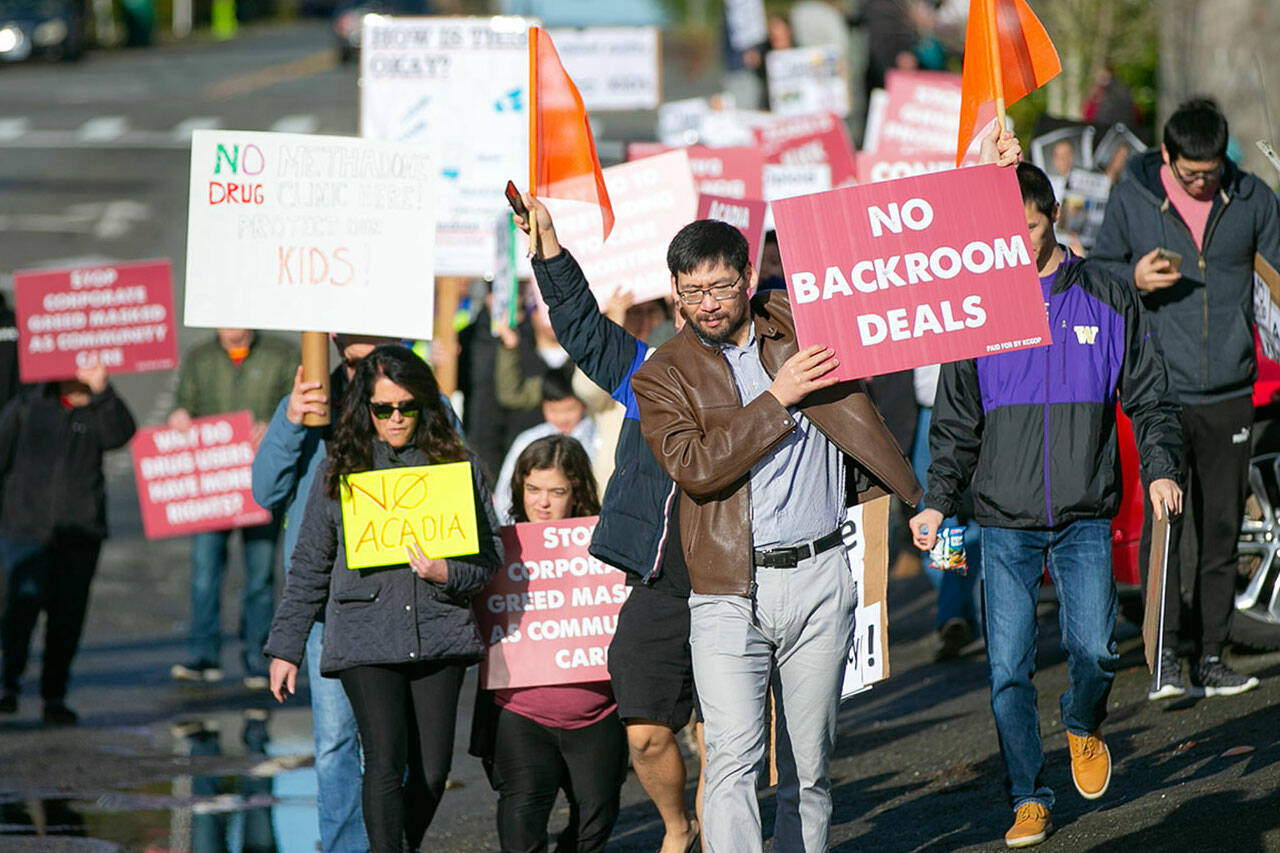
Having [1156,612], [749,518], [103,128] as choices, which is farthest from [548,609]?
[103,128]

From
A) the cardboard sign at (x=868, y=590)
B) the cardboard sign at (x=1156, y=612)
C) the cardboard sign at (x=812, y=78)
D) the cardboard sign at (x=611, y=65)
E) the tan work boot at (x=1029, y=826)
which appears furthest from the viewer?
the cardboard sign at (x=812, y=78)

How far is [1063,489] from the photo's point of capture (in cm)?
654

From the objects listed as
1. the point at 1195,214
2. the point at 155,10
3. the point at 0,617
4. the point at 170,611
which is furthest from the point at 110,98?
the point at 1195,214

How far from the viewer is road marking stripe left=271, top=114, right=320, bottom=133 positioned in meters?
33.2

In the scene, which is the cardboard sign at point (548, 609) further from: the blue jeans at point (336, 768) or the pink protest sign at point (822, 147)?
the pink protest sign at point (822, 147)

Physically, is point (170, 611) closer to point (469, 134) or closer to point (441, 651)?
point (469, 134)

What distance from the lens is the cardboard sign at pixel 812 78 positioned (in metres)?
18.3

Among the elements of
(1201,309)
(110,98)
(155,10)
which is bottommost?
(1201,309)

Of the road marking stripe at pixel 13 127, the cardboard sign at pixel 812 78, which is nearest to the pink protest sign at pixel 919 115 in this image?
the cardboard sign at pixel 812 78

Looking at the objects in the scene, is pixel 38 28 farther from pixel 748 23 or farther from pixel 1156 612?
pixel 1156 612

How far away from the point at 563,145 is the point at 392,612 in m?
1.74

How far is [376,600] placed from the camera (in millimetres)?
6609

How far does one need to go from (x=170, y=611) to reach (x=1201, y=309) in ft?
25.5

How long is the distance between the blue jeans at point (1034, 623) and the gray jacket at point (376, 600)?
167 centimetres
